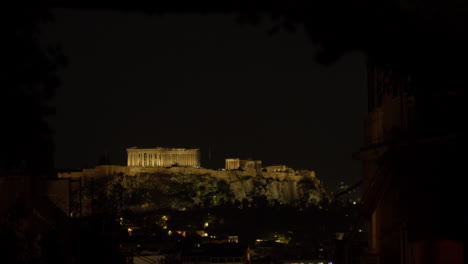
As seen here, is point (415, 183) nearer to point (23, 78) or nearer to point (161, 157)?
point (23, 78)

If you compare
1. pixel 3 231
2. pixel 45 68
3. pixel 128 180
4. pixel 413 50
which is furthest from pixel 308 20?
pixel 128 180

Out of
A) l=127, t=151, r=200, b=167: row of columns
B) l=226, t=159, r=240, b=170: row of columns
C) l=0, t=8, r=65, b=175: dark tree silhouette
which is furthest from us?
l=226, t=159, r=240, b=170: row of columns

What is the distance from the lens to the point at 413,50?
2621mm

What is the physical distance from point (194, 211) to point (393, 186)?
67595 mm

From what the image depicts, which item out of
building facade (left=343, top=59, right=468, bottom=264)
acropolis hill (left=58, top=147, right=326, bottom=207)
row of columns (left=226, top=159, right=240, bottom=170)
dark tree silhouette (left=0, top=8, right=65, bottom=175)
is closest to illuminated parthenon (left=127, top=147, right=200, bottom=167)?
acropolis hill (left=58, top=147, right=326, bottom=207)

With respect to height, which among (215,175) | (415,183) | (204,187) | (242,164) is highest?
(242,164)

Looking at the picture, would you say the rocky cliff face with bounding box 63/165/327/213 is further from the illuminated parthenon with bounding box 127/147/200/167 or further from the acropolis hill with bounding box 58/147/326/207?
the illuminated parthenon with bounding box 127/147/200/167

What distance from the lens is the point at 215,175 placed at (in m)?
87.6

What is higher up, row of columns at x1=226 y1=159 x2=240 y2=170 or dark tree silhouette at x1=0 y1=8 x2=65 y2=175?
row of columns at x1=226 y1=159 x2=240 y2=170

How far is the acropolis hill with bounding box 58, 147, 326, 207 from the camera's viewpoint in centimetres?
8238

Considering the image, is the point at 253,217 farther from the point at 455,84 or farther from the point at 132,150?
the point at 455,84

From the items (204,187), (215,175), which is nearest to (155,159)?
(215,175)

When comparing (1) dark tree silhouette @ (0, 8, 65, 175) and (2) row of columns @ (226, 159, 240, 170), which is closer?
(1) dark tree silhouette @ (0, 8, 65, 175)

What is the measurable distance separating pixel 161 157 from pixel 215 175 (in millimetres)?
12801
